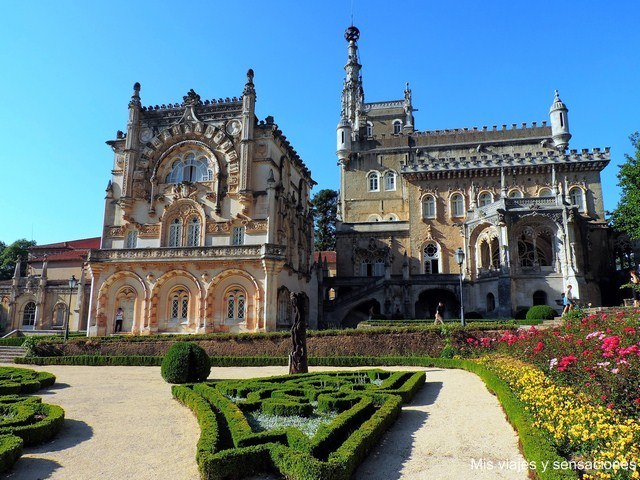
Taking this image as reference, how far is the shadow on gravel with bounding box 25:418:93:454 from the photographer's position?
8688mm

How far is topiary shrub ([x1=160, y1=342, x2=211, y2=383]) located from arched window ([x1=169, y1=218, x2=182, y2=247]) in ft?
64.8

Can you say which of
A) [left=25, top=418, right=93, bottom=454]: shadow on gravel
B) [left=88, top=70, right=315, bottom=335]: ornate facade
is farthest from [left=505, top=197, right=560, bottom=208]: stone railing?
[left=25, top=418, right=93, bottom=454]: shadow on gravel

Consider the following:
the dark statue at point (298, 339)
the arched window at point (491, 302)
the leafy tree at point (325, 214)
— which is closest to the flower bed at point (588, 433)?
the dark statue at point (298, 339)

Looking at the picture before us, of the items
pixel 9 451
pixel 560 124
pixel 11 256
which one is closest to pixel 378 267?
pixel 560 124

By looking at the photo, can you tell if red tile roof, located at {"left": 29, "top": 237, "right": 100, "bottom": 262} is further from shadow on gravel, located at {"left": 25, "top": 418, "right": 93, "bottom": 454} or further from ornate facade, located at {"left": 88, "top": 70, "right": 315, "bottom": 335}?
shadow on gravel, located at {"left": 25, "top": 418, "right": 93, "bottom": 454}

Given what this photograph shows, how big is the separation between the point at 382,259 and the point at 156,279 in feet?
67.8

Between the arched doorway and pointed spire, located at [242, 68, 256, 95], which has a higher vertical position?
pointed spire, located at [242, 68, 256, 95]

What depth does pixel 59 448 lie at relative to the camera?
8.73 meters

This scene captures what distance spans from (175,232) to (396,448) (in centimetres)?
2939

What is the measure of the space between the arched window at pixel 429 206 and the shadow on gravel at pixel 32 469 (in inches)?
1558

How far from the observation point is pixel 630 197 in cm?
3284

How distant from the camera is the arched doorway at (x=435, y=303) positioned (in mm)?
40125

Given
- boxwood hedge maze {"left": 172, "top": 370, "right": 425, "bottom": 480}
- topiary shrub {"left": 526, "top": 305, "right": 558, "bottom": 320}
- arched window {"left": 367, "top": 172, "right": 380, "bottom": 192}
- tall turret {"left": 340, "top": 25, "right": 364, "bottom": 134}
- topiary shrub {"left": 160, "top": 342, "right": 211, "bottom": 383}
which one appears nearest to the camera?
boxwood hedge maze {"left": 172, "top": 370, "right": 425, "bottom": 480}

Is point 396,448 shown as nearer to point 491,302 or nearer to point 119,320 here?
point 119,320
